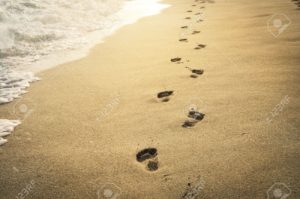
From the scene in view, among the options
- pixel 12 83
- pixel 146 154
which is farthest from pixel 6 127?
pixel 146 154

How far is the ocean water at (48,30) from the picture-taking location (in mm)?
4242

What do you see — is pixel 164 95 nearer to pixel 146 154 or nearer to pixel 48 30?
pixel 146 154

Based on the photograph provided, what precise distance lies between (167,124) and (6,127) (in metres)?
1.50

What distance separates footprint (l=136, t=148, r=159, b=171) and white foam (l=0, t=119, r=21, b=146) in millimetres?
1225

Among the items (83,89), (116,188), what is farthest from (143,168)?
(83,89)

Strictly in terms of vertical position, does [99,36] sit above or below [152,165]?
above

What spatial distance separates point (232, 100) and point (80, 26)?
4.79 metres

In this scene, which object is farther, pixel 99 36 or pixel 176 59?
pixel 99 36

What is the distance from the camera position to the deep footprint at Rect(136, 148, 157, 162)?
7.33 ft

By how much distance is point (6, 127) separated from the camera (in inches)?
111

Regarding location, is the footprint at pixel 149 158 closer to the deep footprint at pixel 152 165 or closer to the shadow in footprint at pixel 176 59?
the deep footprint at pixel 152 165

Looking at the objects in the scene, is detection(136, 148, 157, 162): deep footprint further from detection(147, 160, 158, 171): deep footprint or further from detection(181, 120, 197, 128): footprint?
detection(181, 120, 197, 128): footprint

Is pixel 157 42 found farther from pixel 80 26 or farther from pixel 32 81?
pixel 80 26

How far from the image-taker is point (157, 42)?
4859mm
